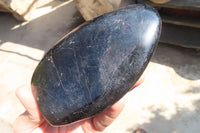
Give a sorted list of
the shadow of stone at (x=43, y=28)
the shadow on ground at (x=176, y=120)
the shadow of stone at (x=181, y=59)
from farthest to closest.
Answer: the shadow of stone at (x=43, y=28) < the shadow of stone at (x=181, y=59) < the shadow on ground at (x=176, y=120)

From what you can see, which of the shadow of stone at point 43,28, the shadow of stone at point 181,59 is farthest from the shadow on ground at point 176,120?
the shadow of stone at point 43,28

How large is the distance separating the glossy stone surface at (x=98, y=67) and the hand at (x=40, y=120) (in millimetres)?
201

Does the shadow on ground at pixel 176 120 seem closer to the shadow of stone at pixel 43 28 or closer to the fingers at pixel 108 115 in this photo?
the fingers at pixel 108 115

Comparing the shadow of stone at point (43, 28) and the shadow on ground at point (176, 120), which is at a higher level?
the shadow of stone at point (43, 28)

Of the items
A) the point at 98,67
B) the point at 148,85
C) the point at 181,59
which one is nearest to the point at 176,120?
the point at 148,85

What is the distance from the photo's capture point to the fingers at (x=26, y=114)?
1.27 meters

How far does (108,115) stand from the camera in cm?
139

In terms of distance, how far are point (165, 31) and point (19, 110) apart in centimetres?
306

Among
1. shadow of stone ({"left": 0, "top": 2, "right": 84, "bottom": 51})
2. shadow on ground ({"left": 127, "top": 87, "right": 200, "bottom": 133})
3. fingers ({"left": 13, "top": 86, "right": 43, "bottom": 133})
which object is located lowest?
shadow on ground ({"left": 127, "top": 87, "right": 200, "bottom": 133})

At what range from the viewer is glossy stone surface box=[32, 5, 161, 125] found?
1074 mm

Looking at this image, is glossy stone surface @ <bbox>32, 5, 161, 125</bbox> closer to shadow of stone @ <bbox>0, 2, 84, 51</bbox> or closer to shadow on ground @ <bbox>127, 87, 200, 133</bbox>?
shadow on ground @ <bbox>127, 87, 200, 133</bbox>

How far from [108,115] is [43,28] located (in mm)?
3583

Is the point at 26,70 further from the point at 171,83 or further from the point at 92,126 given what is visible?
the point at 171,83

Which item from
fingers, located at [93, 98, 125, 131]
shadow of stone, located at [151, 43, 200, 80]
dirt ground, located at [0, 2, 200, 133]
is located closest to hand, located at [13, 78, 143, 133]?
fingers, located at [93, 98, 125, 131]
